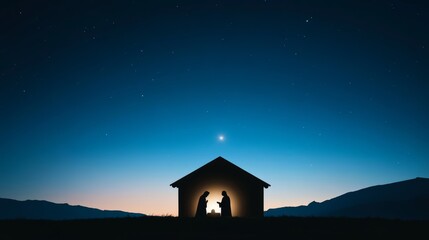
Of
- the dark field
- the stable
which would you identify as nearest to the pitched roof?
the stable

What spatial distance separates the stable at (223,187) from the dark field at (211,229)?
12.9m

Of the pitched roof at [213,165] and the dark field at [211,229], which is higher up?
the pitched roof at [213,165]

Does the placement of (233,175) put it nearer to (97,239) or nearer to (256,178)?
(256,178)

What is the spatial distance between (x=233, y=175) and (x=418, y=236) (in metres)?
16.5

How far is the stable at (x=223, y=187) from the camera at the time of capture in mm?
27031

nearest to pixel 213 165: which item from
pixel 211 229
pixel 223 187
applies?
pixel 223 187

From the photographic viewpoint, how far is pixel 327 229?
12.3 m

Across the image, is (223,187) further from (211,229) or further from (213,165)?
(211,229)

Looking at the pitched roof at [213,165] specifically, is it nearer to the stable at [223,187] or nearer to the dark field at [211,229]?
the stable at [223,187]

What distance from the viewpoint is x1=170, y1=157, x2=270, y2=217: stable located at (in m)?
27.0

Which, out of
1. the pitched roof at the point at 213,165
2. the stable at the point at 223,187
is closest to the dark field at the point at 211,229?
the stable at the point at 223,187

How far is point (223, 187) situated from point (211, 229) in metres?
15.1

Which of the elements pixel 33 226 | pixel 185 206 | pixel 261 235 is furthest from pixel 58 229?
pixel 185 206

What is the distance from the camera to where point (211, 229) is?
1219cm
